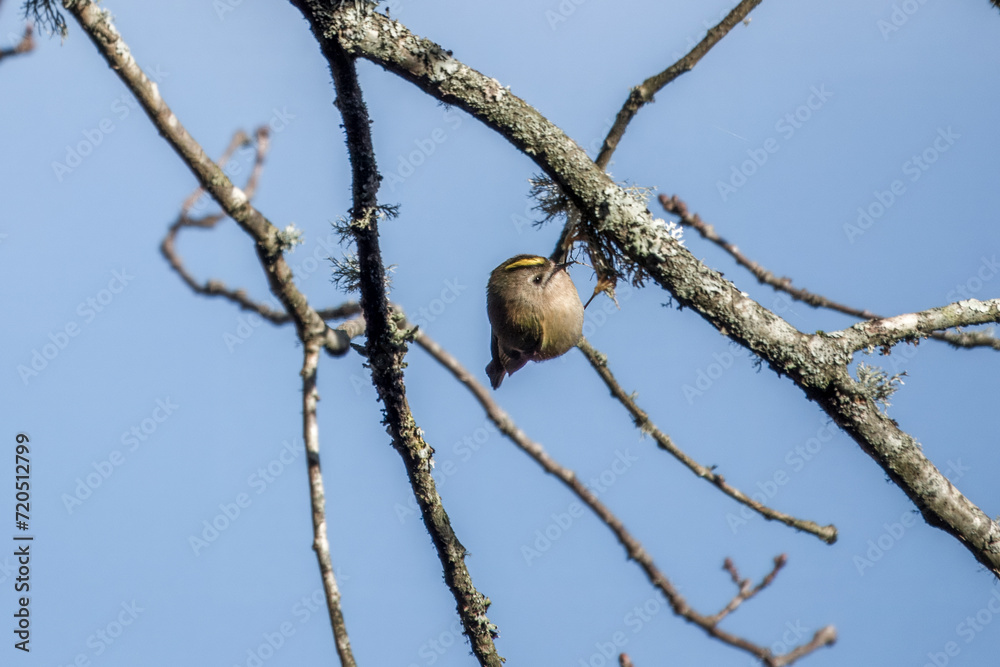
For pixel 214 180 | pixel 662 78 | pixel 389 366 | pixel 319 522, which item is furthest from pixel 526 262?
pixel 319 522

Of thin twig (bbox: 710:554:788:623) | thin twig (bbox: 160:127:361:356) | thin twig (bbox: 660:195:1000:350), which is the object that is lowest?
thin twig (bbox: 710:554:788:623)

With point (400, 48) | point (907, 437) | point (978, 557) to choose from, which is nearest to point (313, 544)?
point (400, 48)

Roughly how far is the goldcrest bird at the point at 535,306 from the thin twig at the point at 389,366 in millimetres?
983

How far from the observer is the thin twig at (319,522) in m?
2.58

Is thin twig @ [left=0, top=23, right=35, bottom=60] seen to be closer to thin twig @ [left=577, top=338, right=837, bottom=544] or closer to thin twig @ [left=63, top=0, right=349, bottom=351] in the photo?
thin twig @ [left=63, top=0, right=349, bottom=351]

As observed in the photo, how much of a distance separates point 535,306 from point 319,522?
179 cm

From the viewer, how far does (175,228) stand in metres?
4.89

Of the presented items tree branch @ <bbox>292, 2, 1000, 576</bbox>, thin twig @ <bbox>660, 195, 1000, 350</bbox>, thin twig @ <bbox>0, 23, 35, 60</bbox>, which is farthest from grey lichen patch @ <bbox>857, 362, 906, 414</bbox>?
thin twig @ <bbox>0, 23, 35, 60</bbox>

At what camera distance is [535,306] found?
397cm

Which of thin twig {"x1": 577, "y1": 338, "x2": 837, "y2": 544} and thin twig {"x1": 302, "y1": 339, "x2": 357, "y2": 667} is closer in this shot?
thin twig {"x1": 302, "y1": 339, "x2": 357, "y2": 667}

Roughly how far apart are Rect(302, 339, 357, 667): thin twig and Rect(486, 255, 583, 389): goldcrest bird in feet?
5.27

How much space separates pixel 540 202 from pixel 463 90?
1.01 m

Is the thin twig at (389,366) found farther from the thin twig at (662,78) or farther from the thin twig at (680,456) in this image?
the thin twig at (662,78)

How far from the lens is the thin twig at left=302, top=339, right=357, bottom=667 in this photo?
2.58 meters
